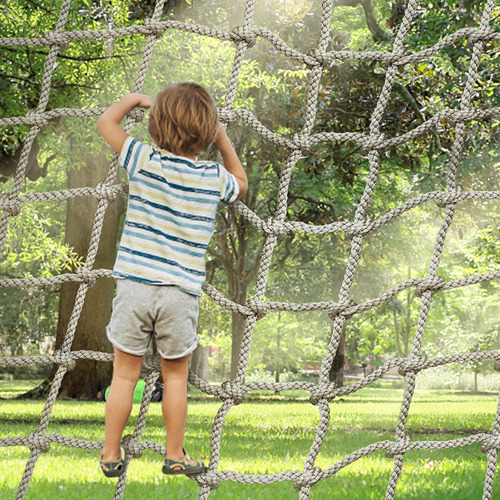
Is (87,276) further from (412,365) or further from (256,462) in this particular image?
(256,462)

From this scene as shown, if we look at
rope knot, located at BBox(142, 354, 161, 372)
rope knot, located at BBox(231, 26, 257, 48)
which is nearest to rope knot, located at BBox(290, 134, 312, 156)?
rope knot, located at BBox(231, 26, 257, 48)

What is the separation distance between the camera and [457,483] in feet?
13.8

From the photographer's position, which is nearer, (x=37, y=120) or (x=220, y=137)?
(x=220, y=137)

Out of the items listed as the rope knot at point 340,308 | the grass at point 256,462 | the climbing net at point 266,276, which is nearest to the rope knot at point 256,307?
the climbing net at point 266,276

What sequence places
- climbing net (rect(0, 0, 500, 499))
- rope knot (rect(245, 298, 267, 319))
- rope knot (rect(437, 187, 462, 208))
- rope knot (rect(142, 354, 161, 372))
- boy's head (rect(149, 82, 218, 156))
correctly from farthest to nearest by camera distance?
rope knot (rect(437, 187, 462, 208)) → rope knot (rect(245, 298, 267, 319)) → climbing net (rect(0, 0, 500, 499)) → rope knot (rect(142, 354, 161, 372)) → boy's head (rect(149, 82, 218, 156))

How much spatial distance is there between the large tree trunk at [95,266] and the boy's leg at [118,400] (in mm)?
7627

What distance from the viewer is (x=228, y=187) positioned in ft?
7.54

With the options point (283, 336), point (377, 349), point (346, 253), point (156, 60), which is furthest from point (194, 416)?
point (377, 349)

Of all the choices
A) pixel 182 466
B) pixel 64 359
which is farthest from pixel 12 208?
pixel 182 466

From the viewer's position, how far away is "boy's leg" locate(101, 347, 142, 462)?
2168mm

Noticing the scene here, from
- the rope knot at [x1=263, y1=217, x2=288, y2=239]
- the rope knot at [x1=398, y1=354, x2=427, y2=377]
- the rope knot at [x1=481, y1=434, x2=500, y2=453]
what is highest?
the rope knot at [x1=263, y1=217, x2=288, y2=239]

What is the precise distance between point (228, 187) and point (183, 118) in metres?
0.27

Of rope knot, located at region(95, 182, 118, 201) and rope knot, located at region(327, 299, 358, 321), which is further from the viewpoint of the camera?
rope knot, located at region(327, 299, 358, 321)

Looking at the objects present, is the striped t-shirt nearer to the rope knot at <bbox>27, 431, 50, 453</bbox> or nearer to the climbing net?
the climbing net
